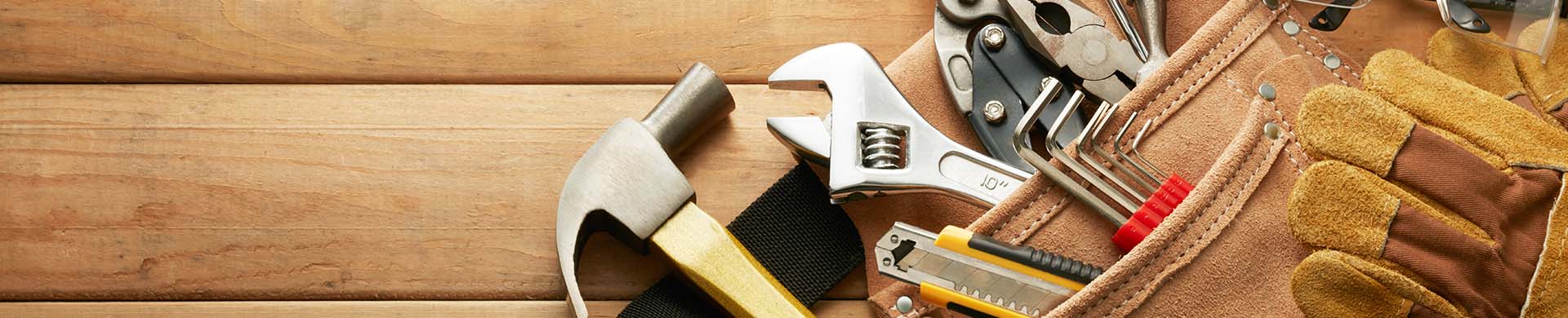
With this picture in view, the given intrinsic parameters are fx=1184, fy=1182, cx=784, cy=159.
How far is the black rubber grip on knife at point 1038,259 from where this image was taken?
2.63 ft

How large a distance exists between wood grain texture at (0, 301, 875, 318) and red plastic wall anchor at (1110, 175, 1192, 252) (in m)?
0.39

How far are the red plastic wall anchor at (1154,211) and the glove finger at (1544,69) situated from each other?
263 millimetres

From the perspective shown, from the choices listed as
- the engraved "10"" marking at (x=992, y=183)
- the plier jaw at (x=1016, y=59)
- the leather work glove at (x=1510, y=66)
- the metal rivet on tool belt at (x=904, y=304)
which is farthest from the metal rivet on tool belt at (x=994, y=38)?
the leather work glove at (x=1510, y=66)

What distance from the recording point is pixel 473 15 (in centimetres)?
103

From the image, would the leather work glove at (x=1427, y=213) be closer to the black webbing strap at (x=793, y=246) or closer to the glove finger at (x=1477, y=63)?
the glove finger at (x=1477, y=63)

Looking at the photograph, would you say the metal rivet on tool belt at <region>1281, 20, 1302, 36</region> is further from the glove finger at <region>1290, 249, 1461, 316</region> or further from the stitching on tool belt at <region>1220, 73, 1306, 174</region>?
the glove finger at <region>1290, 249, 1461, 316</region>

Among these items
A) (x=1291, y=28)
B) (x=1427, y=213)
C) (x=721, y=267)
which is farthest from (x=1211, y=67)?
(x=721, y=267)

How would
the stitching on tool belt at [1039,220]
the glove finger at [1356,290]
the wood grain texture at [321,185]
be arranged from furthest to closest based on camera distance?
the wood grain texture at [321,185], the stitching on tool belt at [1039,220], the glove finger at [1356,290]

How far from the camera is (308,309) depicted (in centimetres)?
94

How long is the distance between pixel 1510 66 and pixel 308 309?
927 mm

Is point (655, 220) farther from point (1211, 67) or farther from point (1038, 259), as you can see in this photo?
point (1211, 67)

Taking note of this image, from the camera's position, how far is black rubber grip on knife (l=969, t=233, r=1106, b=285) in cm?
80

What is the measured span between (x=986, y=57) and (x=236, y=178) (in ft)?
2.04

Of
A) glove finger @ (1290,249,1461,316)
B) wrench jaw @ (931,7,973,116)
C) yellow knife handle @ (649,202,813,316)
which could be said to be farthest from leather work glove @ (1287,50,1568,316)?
yellow knife handle @ (649,202,813,316)
